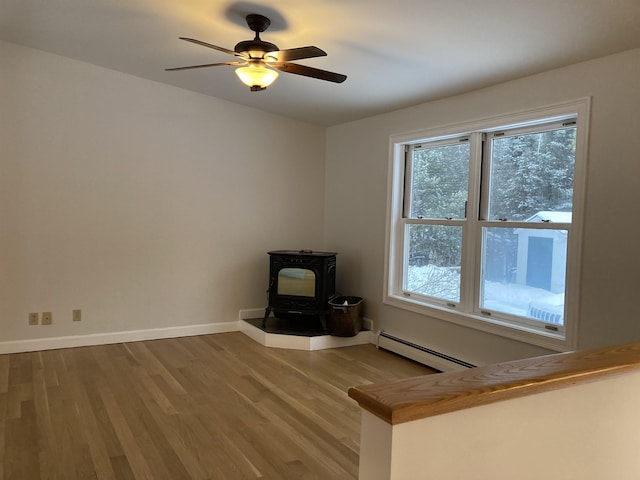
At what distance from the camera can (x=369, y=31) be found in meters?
3.15

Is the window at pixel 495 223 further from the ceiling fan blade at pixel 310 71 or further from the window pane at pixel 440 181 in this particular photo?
the ceiling fan blade at pixel 310 71

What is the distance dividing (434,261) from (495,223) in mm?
821

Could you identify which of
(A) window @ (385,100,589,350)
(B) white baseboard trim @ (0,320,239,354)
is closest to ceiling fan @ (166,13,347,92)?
(A) window @ (385,100,589,350)

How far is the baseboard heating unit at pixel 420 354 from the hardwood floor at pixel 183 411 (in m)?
0.08

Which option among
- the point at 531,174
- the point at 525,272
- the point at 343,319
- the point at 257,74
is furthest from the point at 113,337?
the point at 531,174

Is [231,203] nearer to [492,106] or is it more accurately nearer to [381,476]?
[492,106]

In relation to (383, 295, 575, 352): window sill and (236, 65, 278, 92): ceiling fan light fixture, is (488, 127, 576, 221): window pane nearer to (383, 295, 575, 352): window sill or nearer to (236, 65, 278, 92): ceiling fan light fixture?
(383, 295, 575, 352): window sill

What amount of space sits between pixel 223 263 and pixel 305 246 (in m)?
1.06

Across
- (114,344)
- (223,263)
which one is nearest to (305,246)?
(223,263)

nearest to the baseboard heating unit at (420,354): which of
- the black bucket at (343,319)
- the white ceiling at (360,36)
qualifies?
the black bucket at (343,319)

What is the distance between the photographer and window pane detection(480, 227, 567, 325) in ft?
11.4

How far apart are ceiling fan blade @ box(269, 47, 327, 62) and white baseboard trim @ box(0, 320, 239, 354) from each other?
3.26 meters

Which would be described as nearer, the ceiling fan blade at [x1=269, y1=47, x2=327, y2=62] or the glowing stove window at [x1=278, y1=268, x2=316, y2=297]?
the ceiling fan blade at [x1=269, y1=47, x2=327, y2=62]

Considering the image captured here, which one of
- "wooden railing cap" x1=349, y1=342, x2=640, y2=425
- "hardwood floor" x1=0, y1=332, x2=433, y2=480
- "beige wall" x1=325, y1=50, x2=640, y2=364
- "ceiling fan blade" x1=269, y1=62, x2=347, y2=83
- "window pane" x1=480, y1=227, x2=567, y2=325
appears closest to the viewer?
"wooden railing cap" x1=349, y1=342, x2=640, y2=425
